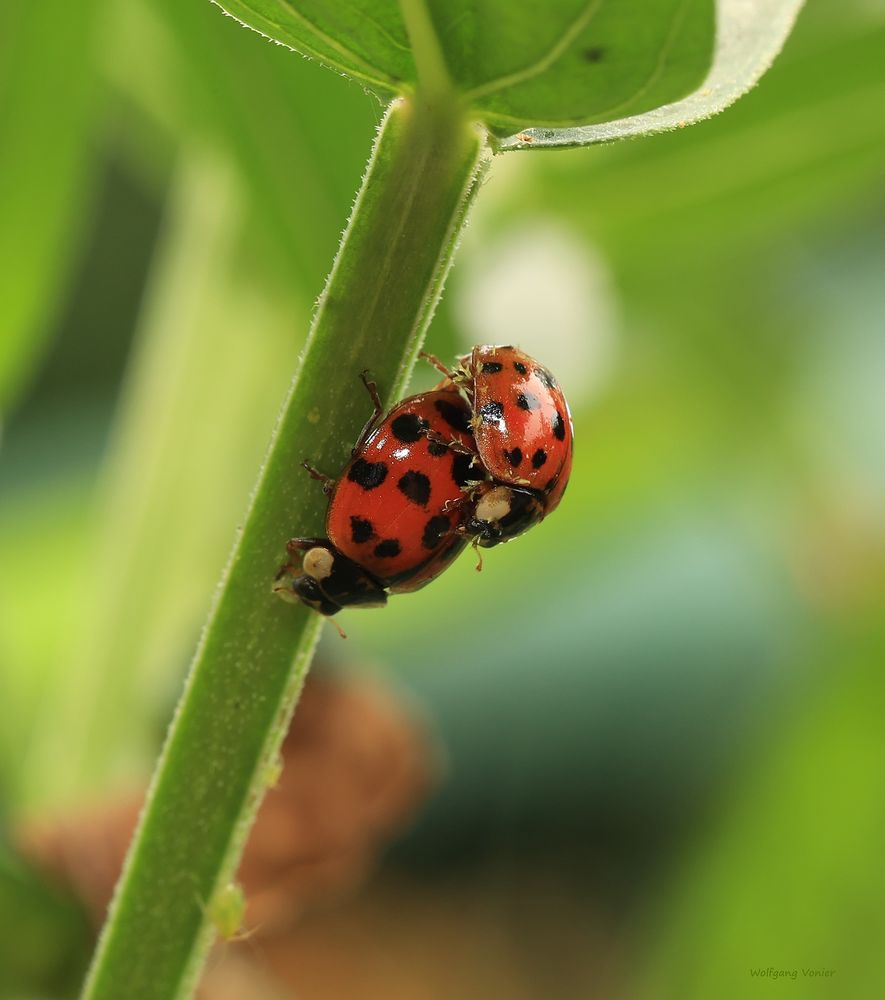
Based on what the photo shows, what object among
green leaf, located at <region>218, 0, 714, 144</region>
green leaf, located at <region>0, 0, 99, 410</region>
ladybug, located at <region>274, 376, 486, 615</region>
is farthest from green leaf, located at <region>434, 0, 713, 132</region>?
green leaf, located at <region>0, 0, 99, 410</region>

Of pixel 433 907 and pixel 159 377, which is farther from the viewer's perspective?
pixel 433 907

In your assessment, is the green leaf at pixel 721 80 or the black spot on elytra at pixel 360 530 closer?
the green leaf at pixel 721 80

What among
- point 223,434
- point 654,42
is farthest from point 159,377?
point 654,42

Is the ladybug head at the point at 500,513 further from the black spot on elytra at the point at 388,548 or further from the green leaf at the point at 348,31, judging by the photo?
the green leaf at the point at 348,31

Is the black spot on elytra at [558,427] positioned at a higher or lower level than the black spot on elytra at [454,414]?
higher

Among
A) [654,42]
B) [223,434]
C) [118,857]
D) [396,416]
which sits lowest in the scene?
[118,857]

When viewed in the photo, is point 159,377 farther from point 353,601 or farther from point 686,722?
point 686,722

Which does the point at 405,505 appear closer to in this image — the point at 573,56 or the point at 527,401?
the point at 527,401

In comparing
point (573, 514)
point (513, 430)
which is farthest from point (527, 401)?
point (573, 514)

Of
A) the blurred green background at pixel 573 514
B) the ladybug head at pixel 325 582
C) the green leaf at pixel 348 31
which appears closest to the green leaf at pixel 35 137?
the blurred green background at pixel 573 514
